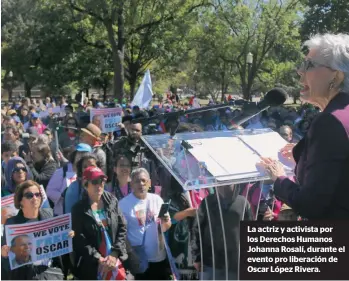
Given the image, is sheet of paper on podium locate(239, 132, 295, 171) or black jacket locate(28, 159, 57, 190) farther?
black jacket locate(28, 159, 57, 190)

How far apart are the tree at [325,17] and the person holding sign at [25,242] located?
26.1 meters

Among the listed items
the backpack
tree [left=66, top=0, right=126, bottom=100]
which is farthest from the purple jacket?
tree [left=66, top=0, right=126, bottom=100]

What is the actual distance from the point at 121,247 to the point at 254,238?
219cm

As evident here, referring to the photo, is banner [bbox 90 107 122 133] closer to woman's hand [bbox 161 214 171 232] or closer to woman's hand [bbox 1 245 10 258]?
woman's hand [bbox 161 214 171 232]

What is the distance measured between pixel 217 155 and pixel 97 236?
2147mm

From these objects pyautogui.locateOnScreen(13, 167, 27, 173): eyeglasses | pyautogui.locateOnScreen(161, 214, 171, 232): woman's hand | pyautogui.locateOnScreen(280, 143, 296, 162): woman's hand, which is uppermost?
pyautogui.locateOnScreen(13, 167, 27, 173): eyeglasses

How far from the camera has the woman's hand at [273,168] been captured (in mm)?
2342

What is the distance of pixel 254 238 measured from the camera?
2402 mm

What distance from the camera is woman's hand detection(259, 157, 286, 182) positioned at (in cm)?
234

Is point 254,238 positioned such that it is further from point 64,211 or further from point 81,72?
point 81,72

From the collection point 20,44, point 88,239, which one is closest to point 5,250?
point 88,239

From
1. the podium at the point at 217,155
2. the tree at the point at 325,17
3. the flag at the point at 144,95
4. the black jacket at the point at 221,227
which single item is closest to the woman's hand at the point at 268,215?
the black jacket at the point at 221,227

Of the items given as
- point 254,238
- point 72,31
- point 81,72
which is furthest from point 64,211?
point 81,72

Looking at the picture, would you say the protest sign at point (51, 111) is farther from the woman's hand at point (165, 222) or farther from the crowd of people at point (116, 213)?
the woman's hand at point (165, 222)
